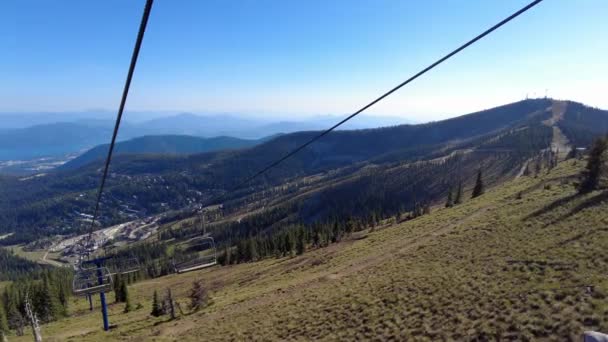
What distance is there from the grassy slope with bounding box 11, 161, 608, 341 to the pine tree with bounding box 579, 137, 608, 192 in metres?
2.10

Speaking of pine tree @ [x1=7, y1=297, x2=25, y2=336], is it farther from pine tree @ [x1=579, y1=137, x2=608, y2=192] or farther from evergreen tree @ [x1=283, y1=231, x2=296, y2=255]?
pine tree @ [x1=579, y1=137, x2=608, y2=192]

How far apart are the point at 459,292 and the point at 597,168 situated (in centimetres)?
3377


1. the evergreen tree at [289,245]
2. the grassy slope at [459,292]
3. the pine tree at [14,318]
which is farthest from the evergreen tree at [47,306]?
the evergreen tree at [289,245]

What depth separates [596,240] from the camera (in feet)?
79.4

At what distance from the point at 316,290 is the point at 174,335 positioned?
14.6 m

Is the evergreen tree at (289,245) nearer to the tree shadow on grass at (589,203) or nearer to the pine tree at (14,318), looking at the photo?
the pine tree at (14,318)

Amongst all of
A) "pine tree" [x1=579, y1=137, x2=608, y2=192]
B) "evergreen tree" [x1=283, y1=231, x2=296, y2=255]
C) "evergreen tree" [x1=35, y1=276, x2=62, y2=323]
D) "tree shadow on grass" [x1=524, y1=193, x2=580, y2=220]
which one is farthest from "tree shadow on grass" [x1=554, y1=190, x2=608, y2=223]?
"evergreen tree" [x1=35, y1=276, x2=62, y2=323]

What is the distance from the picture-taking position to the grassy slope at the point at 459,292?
Answer: 16.8 metres

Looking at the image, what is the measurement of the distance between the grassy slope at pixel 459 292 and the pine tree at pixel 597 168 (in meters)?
2.10

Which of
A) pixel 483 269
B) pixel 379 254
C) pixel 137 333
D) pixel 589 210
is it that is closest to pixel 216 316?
pixel 137 333

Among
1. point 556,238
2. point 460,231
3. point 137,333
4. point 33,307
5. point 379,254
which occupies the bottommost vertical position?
point 33,307

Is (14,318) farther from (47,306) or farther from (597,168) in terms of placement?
(597,168)

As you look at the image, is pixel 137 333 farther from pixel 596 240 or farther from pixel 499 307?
pixel 596 240

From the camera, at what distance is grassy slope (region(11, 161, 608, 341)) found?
1675 cm
